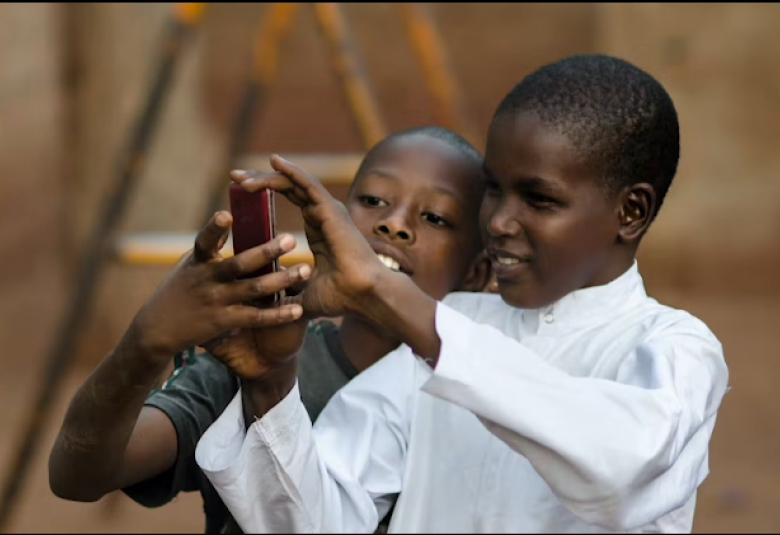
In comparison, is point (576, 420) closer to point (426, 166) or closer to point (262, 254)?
point (262, 254)

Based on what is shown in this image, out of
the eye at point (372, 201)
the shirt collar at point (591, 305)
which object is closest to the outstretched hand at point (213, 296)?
the shirt collar at point (591, 305)

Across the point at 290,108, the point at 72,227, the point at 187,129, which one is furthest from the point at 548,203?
the point at 290,108

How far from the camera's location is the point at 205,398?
234cm

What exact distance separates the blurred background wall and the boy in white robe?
11.0 ft

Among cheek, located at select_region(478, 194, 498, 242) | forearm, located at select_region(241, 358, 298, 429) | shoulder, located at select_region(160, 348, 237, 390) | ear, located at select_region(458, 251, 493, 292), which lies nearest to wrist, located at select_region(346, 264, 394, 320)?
forearm, located at select_region(241, 358, 298, 429)

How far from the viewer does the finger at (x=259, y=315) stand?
179 cm

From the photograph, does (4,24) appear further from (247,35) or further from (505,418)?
(505,418)

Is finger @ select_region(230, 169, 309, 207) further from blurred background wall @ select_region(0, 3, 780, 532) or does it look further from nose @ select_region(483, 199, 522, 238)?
blurred background wall @ select_region(0, 3, 780, 532)

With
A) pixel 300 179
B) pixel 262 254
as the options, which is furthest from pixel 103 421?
pixel 300 179

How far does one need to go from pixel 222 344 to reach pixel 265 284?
0.16 metres

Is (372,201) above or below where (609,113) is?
below

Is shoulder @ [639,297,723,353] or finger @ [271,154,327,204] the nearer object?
finger @ [271,154,327,204]

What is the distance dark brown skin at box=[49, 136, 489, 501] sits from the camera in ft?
5.92

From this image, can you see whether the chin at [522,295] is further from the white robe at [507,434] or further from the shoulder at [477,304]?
the shoulder at [477,304]
